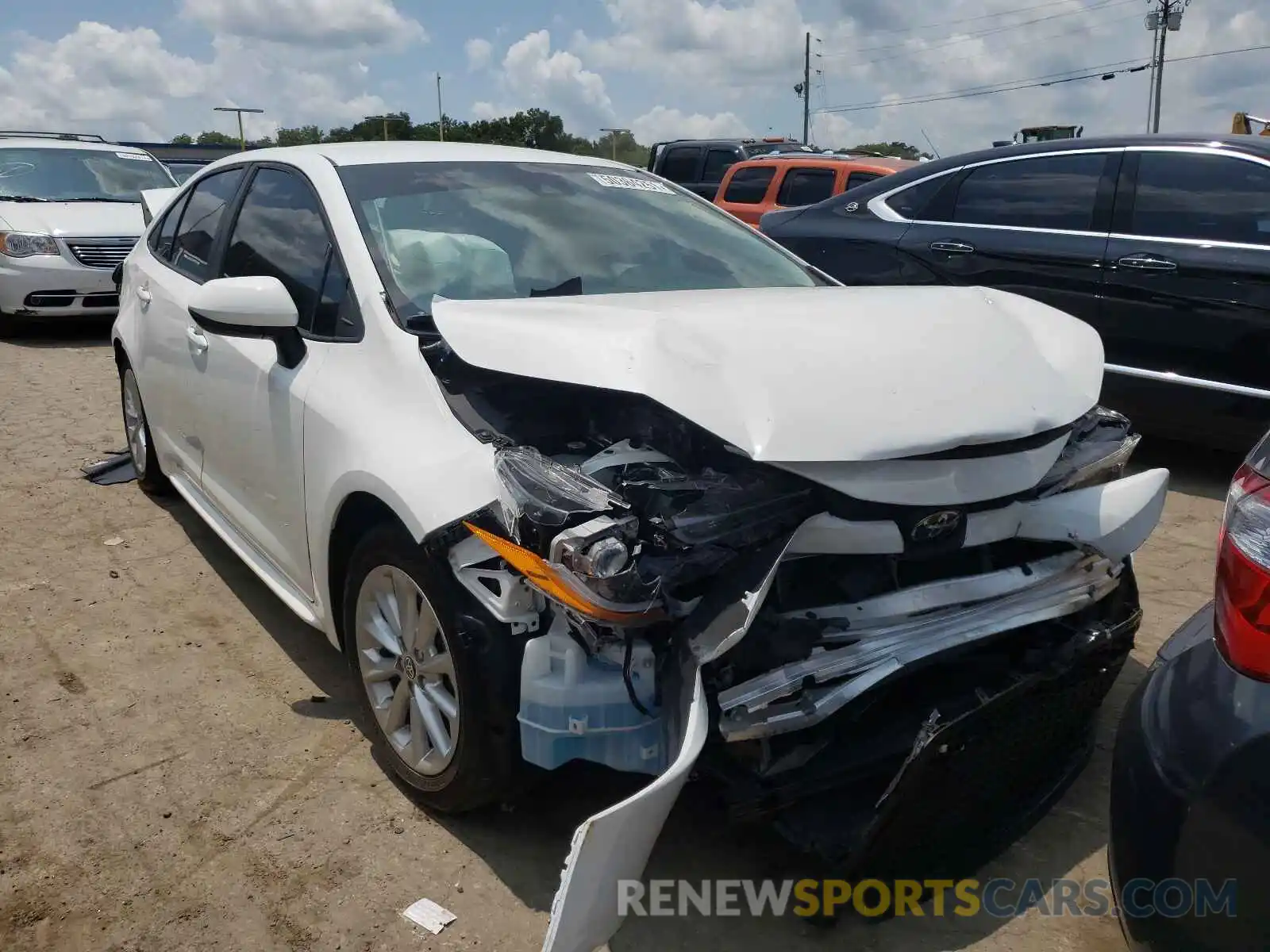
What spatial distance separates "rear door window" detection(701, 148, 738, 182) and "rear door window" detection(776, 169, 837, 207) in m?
4.07

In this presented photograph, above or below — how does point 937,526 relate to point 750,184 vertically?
below

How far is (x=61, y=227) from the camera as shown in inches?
380

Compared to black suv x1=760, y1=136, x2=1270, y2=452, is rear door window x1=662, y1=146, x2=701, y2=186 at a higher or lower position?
higher

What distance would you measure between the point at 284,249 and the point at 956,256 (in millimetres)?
3739

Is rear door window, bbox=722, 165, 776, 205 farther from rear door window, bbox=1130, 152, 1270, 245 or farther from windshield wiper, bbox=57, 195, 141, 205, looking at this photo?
rear door window, bbox=1130, 152, 1270, 245

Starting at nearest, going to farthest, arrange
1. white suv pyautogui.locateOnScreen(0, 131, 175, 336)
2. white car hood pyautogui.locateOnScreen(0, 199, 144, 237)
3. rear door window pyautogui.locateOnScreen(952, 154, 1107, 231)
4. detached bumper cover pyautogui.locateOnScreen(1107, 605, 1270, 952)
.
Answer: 1. detached bumper cover pyautogui.locateOnScreen(1107, 605, 1270, 952)
2. rear door window pyautogui.locateOnScreen(952, 154, 1107, 231)
3. white suv pyautogui.locateOnScreen(0, 131, 175, 336)
4. white car hood pyautogui.locateOnScreen(0, 199, 144, 237)

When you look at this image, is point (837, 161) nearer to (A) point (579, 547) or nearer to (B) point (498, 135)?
(A) point (579, 547)

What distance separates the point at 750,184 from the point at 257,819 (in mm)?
10550

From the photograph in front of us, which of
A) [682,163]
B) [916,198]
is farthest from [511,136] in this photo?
[916,198]

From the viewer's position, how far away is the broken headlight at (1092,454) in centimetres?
243

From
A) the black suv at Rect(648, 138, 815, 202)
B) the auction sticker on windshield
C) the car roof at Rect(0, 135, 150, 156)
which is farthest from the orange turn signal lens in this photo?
the black suv at Rect(648, 138, 815, 202)

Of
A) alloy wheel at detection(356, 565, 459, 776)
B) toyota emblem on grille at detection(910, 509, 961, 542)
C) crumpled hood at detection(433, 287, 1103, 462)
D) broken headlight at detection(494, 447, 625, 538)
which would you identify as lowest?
alloy wheel at detection(356, 565, 459, 776)

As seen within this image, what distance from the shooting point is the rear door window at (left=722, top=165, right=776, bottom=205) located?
11.8 meters

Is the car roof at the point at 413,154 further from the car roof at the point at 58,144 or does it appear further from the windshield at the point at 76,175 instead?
the car roof at the point at 58,144
